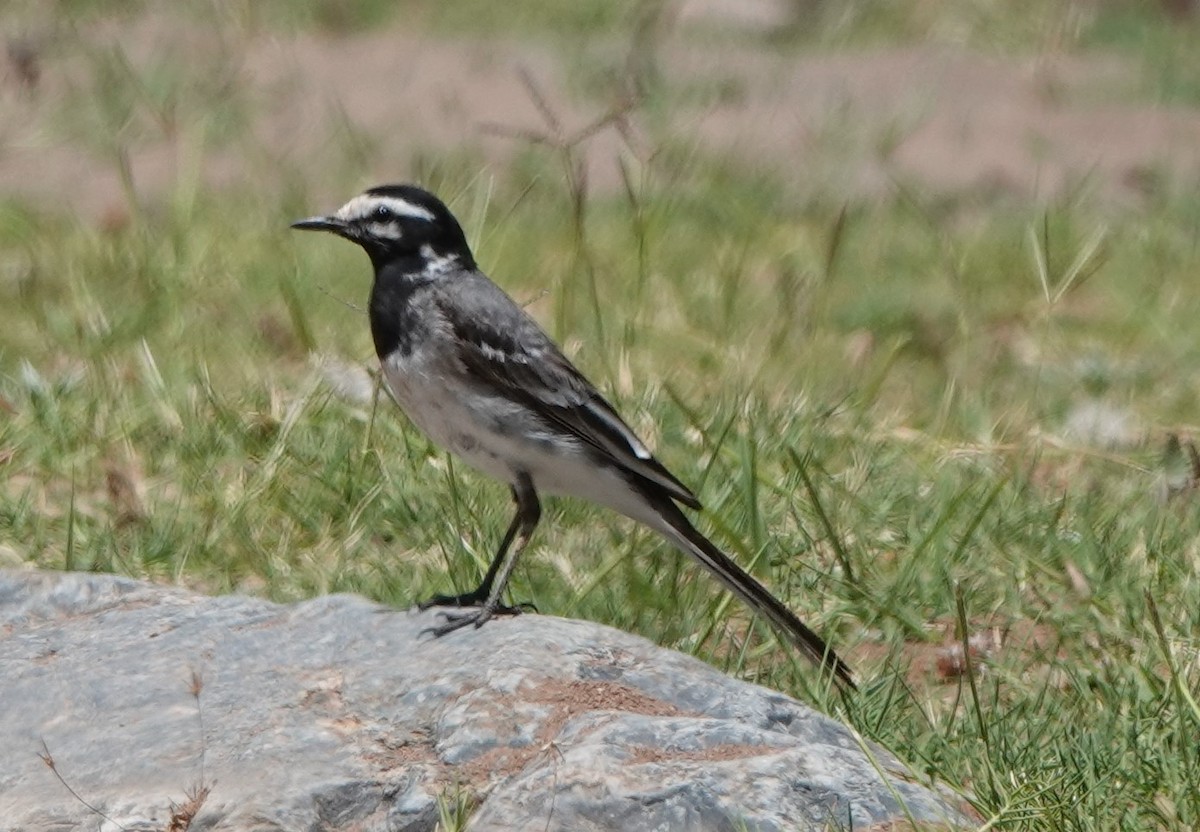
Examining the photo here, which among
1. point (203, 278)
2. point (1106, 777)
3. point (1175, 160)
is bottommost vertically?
point (1175, 160)

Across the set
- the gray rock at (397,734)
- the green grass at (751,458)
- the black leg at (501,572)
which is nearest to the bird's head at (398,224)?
the green grass at (751,458)

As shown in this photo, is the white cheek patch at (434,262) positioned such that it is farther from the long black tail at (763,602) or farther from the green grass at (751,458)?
the long black tail at (763,602)

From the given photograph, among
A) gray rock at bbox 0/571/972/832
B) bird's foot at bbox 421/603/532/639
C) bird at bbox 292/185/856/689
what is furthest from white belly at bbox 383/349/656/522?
gray rock at bbox 0/571/972/832

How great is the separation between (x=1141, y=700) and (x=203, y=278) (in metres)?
4.31

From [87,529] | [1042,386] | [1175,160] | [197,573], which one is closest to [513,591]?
[197,573]

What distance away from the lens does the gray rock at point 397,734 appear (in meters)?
3.46

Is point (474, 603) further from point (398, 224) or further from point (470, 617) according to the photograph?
point (398, 224)

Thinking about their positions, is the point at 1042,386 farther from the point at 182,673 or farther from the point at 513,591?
the point at 182,673

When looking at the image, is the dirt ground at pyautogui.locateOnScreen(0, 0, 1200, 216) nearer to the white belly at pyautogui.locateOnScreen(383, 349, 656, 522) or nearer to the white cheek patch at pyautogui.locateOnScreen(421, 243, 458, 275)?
the white cheek patch at pyautogui.locateOnScreen(421, 243, 458, 275)

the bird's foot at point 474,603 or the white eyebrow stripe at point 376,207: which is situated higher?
the white eyebrow stripe at point 376,207

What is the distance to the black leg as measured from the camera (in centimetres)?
431

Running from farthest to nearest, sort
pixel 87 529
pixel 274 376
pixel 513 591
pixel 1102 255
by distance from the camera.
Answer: pixel 1102 255 → pixel 274 376 → pixel 87 529 → pixel 513 591

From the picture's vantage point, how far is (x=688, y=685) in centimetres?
386

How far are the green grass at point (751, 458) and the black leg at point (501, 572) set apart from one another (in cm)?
17
